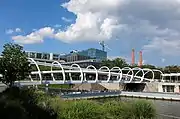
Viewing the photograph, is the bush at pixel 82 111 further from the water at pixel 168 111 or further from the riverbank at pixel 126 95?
the riverbank at pixel 126 95

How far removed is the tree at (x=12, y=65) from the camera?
5188 centimetres

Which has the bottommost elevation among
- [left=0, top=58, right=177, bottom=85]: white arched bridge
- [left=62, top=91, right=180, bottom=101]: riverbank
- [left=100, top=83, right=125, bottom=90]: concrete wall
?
[left=62, top=91, right=180, bottom=101]: riverbank

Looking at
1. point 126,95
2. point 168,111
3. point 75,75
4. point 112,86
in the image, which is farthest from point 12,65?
point 75,75

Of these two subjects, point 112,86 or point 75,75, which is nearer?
point 112,86

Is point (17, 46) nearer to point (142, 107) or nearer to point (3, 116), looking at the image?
point (142, 107)

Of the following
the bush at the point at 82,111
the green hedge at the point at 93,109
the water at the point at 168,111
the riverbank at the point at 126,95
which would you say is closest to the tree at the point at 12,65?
the riverbank at the point at 126,95

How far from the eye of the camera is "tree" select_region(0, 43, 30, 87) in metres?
51.9

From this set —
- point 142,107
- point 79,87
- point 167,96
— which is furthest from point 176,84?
point 142,107

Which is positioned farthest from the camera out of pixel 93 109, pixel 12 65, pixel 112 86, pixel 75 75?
pixel 75 75

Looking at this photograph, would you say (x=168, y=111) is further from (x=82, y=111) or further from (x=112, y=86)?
(x=112, y=86)

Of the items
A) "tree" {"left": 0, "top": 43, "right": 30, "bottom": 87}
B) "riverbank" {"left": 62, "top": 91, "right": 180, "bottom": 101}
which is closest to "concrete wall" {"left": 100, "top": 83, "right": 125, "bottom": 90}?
"riverbank" {"left": 62, "top": 91, "right": 180, "bottom": 101}

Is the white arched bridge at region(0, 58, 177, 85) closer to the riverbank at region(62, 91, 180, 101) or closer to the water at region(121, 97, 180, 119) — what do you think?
the riverbank at region(62, 91, 180, 101)

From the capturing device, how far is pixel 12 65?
51719mm

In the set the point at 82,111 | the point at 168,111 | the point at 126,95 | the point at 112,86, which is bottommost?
the point at 168,111
